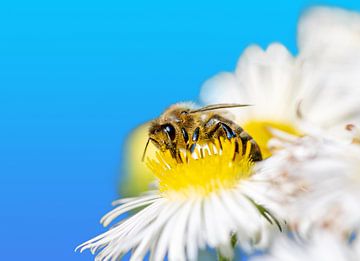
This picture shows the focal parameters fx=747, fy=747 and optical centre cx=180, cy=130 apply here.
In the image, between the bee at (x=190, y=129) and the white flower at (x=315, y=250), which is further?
the bee at (x=190, y=129)

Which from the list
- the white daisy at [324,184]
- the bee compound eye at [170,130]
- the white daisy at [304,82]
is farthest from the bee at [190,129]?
the white daisy at [324,184]

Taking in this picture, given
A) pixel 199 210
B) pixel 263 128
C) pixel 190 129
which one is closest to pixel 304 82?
pixel 263 128

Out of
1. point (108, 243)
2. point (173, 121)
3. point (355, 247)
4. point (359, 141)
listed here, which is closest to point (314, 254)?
point (355, 247)

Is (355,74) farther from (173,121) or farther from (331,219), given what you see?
(173,121)

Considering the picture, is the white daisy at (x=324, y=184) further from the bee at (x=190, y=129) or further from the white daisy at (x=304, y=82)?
the bee at (x=190, y=129)

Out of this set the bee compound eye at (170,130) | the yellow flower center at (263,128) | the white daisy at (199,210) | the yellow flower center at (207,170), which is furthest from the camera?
the yellow flower center at (263,128)

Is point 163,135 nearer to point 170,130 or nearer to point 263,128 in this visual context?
point 170,130
